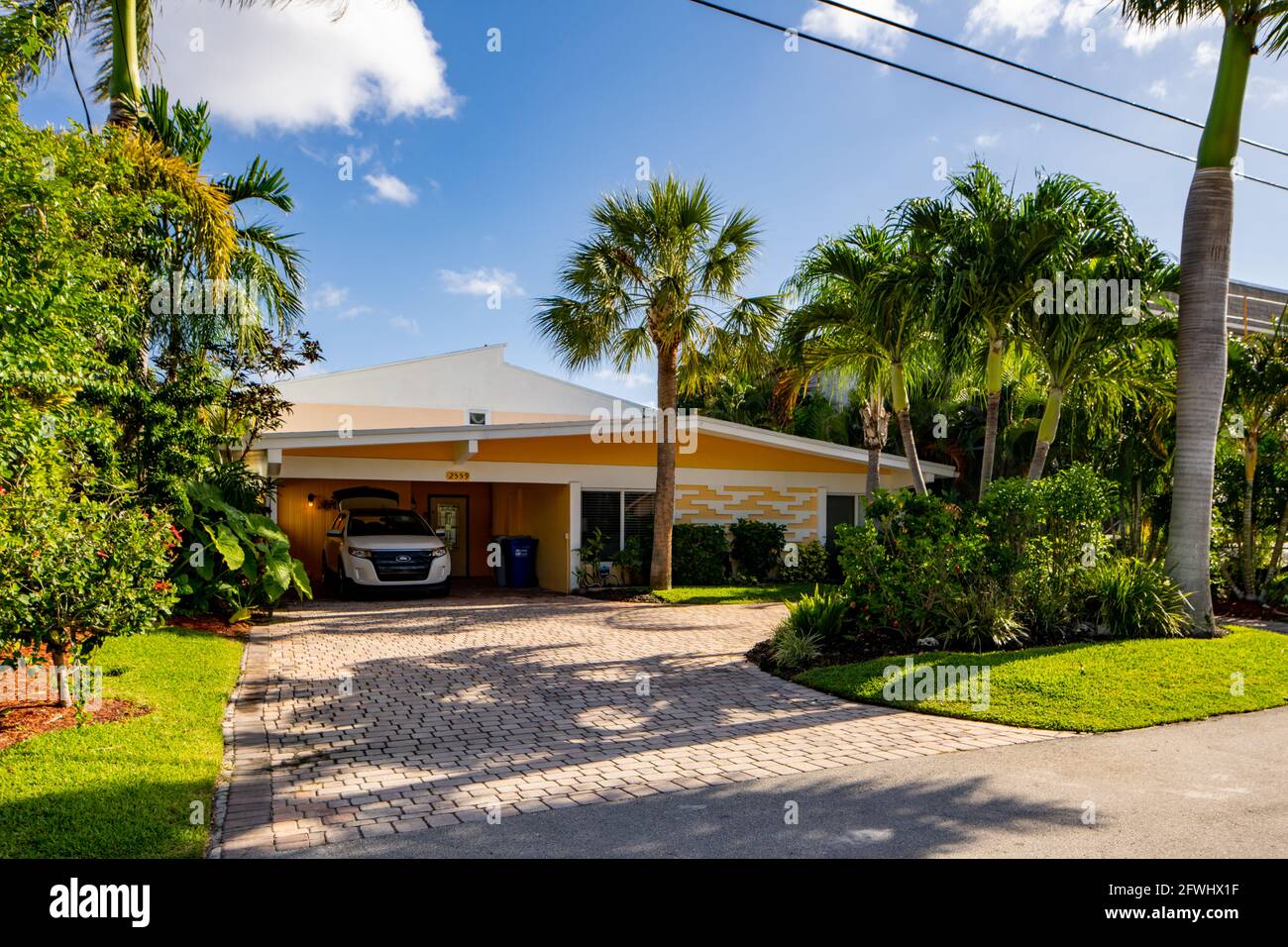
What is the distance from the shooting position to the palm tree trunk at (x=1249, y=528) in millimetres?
13680

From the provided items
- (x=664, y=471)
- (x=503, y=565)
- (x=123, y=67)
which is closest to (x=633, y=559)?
(x=664, y=471)

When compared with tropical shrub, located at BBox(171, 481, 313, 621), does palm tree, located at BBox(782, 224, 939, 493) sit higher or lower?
higher

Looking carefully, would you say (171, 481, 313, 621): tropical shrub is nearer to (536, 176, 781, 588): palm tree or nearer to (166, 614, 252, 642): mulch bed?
(166, 614, 252, 642): mulch bed

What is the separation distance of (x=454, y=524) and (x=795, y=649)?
14440mm

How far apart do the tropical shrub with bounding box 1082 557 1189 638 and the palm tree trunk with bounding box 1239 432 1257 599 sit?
465cm

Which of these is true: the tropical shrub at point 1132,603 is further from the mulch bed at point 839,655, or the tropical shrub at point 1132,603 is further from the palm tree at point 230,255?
the palm tree at point 230,255

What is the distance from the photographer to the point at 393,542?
15.1 metres

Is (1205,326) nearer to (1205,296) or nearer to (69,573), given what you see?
(1205,296)

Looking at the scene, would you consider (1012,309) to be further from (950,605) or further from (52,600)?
(52,600)

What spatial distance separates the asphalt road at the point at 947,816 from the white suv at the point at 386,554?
10.7 metres

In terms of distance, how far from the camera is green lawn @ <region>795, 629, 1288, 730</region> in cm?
718
